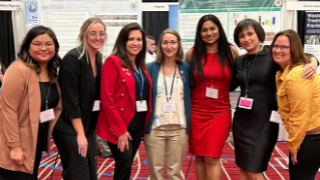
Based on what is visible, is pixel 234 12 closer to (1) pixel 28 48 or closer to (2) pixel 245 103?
(2) pixel 245 103

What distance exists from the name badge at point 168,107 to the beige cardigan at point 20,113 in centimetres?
95

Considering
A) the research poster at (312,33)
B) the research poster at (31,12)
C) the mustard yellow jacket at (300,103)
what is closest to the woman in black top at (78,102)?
the mustard yellow jacket at (300,103)

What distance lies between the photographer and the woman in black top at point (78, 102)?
203 centimetres

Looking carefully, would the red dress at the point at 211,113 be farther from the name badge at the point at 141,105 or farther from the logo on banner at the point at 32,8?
the logo on banner at the point at 32,8

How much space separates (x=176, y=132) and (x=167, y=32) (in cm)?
84

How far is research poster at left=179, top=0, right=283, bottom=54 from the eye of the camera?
4461 mm

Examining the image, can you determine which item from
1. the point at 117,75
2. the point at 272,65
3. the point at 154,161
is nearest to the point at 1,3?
the point at 117,75

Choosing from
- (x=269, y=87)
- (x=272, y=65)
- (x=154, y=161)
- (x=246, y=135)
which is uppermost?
(x=272, y=65)

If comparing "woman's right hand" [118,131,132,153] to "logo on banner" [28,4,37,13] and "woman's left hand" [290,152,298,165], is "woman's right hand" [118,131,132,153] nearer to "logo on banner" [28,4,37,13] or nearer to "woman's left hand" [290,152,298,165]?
"woman's left hand" [290,152,298,165]

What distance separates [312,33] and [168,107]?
11.3 ft

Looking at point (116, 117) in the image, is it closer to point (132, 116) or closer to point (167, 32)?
point (132, 116)

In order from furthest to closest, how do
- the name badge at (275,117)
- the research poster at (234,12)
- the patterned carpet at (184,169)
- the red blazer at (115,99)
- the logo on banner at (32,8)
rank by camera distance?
the logo on banner at (32,8), the research poster at (234,12), the patterned carpet at (184,169), the name badge at (275,117), the red blazer at (115,99)

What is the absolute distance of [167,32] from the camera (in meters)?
2.38

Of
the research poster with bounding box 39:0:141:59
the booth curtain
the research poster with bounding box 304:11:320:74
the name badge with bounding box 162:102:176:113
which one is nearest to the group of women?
the name badge with bounding box 162:102:176:113
